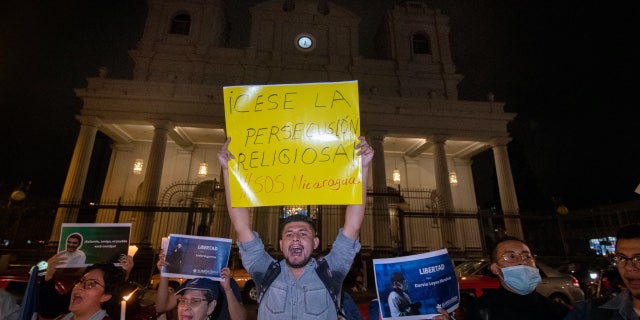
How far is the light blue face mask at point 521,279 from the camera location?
2658 mm

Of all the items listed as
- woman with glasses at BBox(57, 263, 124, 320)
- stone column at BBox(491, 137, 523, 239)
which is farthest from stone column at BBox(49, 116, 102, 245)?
stone column at BBox(491, 137, 523, 239)

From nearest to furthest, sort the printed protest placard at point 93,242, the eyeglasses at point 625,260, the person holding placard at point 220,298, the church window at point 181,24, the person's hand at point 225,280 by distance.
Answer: the eyeglasses at point 625,260, the person holding placard at point 220,298, the person's hand at point 225,280, the printed protest placard at point 93,242, the church window at point 181,24

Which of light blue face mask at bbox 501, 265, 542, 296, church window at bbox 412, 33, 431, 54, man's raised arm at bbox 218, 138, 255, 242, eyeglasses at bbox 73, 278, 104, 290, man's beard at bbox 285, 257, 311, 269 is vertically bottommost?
eyeglasses at bbox 73, 278, 104, 290

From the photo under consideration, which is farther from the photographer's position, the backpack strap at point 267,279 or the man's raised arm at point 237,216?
the man's raised arm at point 237,216

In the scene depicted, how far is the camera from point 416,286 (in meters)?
2.50

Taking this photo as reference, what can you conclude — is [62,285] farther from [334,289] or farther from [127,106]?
[127,106]

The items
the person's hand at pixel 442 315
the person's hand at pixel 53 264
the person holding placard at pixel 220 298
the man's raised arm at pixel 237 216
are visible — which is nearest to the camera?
the person's hand at pixel 442 315

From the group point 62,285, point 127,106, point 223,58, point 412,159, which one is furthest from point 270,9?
point 62,285

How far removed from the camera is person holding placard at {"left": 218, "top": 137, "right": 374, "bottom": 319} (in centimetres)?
214

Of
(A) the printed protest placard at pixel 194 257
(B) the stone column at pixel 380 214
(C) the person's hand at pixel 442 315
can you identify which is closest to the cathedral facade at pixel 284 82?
(B) the stone column at pixel 380 214

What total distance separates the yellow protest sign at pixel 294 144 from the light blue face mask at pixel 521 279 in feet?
4.95

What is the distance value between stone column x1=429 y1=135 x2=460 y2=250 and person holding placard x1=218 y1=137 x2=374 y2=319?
603 inches

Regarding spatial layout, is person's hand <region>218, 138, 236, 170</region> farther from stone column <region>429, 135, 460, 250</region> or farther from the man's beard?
stone column <region>429, 135, 460, 250</region>

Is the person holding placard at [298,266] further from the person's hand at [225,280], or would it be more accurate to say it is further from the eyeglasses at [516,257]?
the eyeglasses at [516,257]
